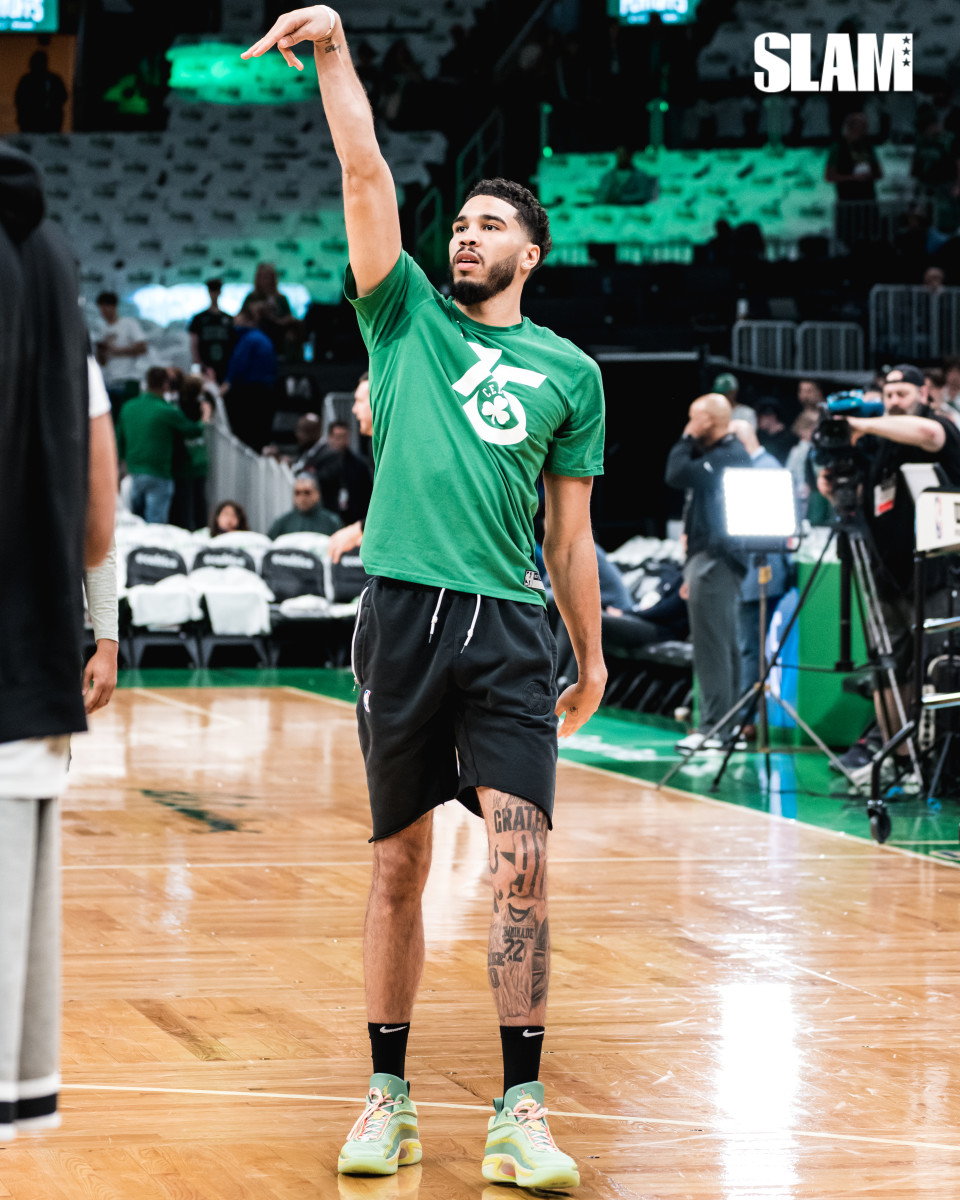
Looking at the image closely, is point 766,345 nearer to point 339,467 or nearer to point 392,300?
point 339,467

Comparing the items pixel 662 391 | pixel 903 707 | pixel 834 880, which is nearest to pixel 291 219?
pixel 662 391

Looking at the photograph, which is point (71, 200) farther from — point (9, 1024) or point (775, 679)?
point (9, 1024)

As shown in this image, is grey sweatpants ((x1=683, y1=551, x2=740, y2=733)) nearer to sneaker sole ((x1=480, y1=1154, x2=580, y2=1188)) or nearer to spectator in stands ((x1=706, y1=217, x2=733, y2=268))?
sneaker sole ((x1=480, y1=1154, x2=580, y2=1188))

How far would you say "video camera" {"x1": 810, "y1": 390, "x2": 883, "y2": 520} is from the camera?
737 cm

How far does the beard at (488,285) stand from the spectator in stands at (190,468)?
44.2 feet

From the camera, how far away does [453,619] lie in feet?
10.3

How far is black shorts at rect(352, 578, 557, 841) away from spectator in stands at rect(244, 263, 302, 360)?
17.4m

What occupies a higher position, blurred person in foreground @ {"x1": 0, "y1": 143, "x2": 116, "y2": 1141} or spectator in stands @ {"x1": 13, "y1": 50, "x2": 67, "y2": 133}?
spectator in stands @ {"x1": 13, "y1": 50, "x2": 67, "y2": 133}

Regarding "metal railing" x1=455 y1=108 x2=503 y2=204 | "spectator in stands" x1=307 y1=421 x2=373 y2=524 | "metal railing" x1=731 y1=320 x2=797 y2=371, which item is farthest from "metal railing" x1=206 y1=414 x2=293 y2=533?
"metal railing" x1=455 y1=108 x2=503 y2=204

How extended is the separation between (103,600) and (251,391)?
1562 centimetres

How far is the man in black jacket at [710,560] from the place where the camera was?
29.9 feet

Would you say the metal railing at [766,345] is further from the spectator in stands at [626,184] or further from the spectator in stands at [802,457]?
the spectator in stands at [802,457]

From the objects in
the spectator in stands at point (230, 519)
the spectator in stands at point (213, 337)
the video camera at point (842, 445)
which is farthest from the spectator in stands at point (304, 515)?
the video camera at point (842, 445)

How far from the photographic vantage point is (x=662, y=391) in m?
17.8
